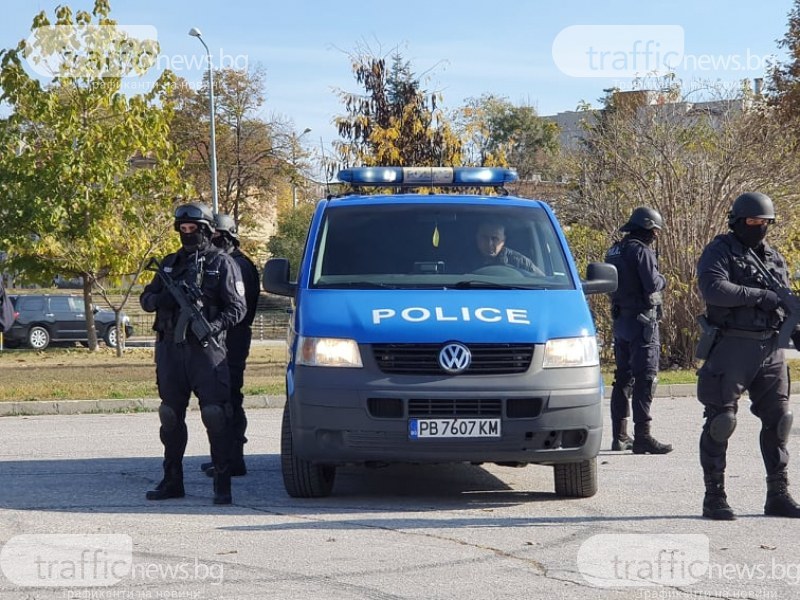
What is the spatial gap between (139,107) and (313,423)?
76.8 feet

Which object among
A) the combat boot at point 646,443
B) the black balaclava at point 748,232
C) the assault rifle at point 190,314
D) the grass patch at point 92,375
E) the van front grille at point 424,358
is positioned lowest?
the grass patch at point 92,375

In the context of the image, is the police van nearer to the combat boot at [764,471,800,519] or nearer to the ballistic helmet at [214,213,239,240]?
the ballistic helmet at [214,213,239,240]

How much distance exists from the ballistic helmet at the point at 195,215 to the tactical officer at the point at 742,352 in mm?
3106

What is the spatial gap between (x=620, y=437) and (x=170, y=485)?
164 inches

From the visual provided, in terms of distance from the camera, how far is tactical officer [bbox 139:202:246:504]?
27.5 ft

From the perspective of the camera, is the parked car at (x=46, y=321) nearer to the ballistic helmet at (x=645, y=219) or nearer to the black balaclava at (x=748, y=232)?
the ballistic helmet at (x=645, y=219)

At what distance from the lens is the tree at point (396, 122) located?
24.9 m


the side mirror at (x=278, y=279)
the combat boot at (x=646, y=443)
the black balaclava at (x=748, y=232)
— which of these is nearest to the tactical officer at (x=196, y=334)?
the side mirror at (x=278, y=279)

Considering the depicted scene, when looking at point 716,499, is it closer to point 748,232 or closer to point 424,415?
point 748,232

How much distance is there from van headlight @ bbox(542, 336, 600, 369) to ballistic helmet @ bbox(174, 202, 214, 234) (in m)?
2.31

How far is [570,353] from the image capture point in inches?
318

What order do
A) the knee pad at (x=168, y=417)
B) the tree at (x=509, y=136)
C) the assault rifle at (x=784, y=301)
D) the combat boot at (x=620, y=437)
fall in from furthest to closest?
the tree at (x=509, y=136)
the combat boot at (x=620, y=437)
the knee pad at (x=168, y=417)
the assault rifle at (x=784, y=301)

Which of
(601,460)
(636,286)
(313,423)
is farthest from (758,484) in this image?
(313,423)

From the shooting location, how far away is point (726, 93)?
67.3 ft
